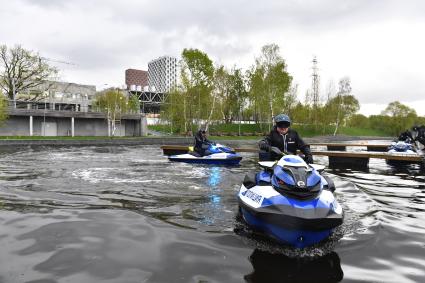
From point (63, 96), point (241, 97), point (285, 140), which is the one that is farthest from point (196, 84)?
point (285, 140)

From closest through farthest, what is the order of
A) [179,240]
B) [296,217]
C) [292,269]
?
[292,269], [296,217], [179,240]

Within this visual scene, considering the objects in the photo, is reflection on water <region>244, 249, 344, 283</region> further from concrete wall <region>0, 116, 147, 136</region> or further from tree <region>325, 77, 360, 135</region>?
tree <region>325, 77, 360, 135</region>

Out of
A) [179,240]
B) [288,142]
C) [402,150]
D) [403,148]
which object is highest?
[288,142]

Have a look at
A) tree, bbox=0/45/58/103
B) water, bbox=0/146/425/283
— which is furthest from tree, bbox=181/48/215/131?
water, bbox=0/146/425/283

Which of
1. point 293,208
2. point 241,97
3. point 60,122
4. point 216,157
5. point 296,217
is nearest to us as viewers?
point 296,217

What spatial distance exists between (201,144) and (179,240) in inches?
479

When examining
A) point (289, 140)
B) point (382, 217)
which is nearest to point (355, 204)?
point (382, 217)

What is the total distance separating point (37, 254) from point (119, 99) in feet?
179

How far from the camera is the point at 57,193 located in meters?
9.82

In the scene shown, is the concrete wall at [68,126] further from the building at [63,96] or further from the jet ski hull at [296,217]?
the jet ski hull at [296,217]

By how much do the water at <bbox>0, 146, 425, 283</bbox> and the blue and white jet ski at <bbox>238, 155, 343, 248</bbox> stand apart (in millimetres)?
361

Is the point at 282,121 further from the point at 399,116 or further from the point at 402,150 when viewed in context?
the point at 399,116

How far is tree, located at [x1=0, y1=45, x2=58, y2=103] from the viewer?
191 ft

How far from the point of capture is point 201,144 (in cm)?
1803
